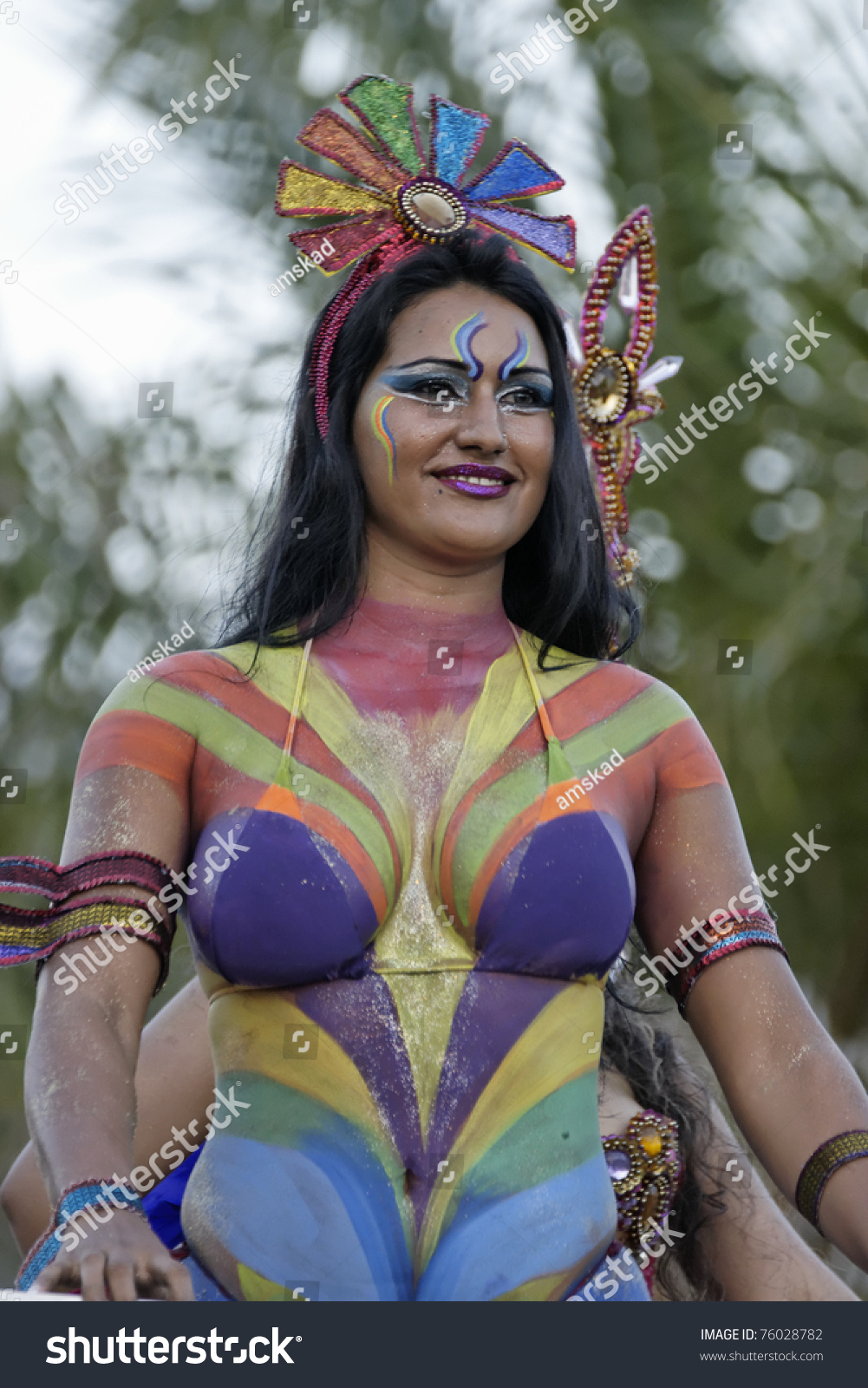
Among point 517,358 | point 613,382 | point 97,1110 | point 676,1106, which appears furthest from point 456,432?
point 676,1106

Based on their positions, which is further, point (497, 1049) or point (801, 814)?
point (801, 814)

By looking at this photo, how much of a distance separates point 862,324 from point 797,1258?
3.46m

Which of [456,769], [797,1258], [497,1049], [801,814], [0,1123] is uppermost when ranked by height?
[456,769]

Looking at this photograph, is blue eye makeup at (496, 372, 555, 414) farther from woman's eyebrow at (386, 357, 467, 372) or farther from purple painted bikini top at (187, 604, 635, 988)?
purple painted bikini top at (187, 604, 635, 988)

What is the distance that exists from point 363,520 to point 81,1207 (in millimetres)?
932

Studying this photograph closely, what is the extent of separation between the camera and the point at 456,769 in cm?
202

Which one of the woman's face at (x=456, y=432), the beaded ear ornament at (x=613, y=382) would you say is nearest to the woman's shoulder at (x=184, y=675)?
the woman's face at (x=456, y=432)

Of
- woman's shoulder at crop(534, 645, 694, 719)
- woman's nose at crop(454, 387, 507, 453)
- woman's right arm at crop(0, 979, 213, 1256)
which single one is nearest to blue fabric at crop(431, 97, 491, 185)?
woman's nose at crop(454, 387, 507, 453)

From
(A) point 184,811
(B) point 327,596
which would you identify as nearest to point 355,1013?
(A) point 184,811

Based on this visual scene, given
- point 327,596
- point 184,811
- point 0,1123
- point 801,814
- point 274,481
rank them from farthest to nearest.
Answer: point 0,1123, point 801,814, point 274,481, point 327,596, point 184,811

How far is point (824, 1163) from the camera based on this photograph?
1.86 meters

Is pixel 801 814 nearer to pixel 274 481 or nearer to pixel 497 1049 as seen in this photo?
pixel 274 481

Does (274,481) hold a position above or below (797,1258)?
above

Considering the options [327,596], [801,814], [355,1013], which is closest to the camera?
[355,1013]
